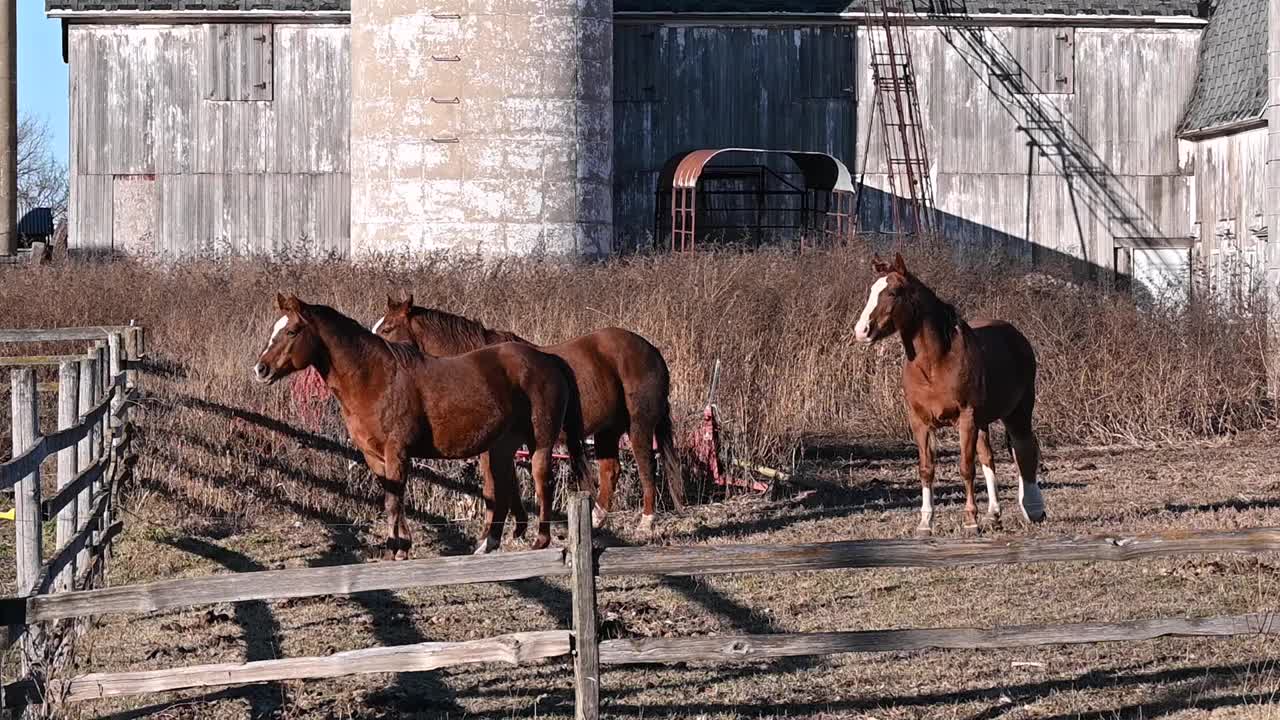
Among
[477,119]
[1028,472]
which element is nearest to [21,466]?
→ [1028,472]

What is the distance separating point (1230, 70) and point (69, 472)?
25.1 metres

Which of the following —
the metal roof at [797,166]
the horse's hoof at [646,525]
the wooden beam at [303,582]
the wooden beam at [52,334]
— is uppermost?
the metal roof at [797,166]

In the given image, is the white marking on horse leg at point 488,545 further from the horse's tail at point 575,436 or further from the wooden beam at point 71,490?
the wooden beam at point 71,490

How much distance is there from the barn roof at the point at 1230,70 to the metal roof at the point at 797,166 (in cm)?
648

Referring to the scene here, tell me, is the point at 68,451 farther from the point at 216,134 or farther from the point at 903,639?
the point at 216,134

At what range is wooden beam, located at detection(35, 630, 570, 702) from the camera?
6730 millimetres

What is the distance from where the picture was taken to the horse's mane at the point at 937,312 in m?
11.4

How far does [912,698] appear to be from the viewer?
7.58 meters

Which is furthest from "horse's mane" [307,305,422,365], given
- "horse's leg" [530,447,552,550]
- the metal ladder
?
the metal ladder

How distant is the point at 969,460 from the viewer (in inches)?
460

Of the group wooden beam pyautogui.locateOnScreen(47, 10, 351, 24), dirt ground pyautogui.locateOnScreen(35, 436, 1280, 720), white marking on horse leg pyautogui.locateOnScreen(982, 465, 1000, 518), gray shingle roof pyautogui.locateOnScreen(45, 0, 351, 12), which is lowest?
dirt ground pyautogui.locateOnScreen(35, 436, 1280, 720)

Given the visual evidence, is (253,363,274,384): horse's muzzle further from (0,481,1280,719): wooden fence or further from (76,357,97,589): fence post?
(0,481,1280,719): wooden fence

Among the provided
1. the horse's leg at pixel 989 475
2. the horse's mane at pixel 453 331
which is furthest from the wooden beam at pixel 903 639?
the horse's mane at pixel 453 331

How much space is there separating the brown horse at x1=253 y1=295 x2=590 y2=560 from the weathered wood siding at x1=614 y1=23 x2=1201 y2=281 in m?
20.4
